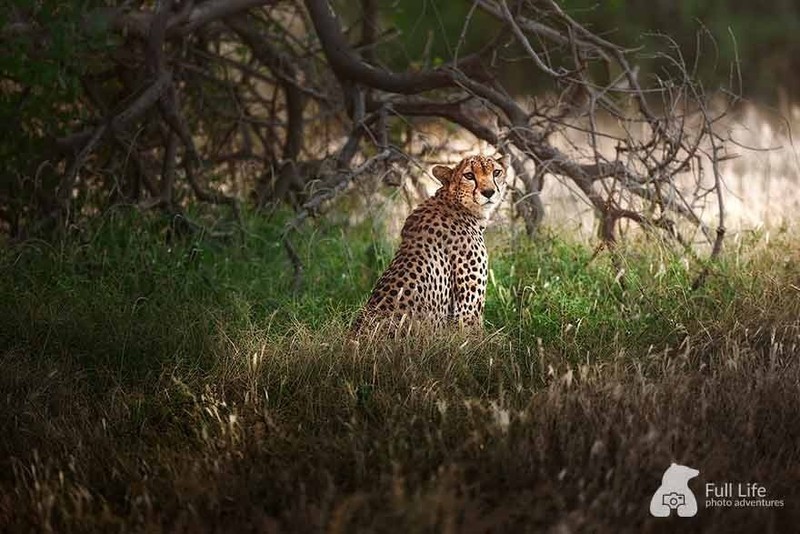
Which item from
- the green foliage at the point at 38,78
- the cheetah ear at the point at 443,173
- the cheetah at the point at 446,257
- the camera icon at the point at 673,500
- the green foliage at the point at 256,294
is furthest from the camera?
the green foliage at the point at 38,78

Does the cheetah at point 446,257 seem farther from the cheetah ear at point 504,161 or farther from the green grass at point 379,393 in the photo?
the green grass at point 379,393

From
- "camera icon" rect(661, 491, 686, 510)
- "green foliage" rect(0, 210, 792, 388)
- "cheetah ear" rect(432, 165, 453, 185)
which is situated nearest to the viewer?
"camera icon" rect(661, 491, 686, 510)

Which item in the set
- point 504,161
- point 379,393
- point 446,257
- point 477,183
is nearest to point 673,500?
point 379,393

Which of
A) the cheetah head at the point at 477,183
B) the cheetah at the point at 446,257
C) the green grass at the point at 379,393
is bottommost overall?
the green grass at the point at 379,393

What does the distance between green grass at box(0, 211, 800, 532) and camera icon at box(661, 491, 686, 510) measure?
5cm

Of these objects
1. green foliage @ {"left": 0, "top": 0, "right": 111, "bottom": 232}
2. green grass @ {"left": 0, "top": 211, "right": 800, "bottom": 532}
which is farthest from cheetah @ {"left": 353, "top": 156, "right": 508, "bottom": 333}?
green foliage @ {"left": 0, "top": 0, "right": 111, "bottom": 232}

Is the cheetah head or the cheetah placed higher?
the cheetah head

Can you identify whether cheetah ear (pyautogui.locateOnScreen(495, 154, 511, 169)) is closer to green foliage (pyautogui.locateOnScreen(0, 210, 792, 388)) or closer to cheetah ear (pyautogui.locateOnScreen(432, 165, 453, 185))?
cheetah ear (pyautogui.locateOnScreen(432, 165, 453, 185))

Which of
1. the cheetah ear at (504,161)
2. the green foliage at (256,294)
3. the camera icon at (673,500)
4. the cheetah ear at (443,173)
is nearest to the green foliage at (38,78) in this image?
the green foliage at (256,294)

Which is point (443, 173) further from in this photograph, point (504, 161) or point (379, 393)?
point (379, 393)

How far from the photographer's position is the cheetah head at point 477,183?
4891 millimetres

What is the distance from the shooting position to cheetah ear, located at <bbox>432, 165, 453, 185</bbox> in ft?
16.4

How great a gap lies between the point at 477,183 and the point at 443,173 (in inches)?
6.8

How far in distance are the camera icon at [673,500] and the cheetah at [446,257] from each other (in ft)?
4.74
